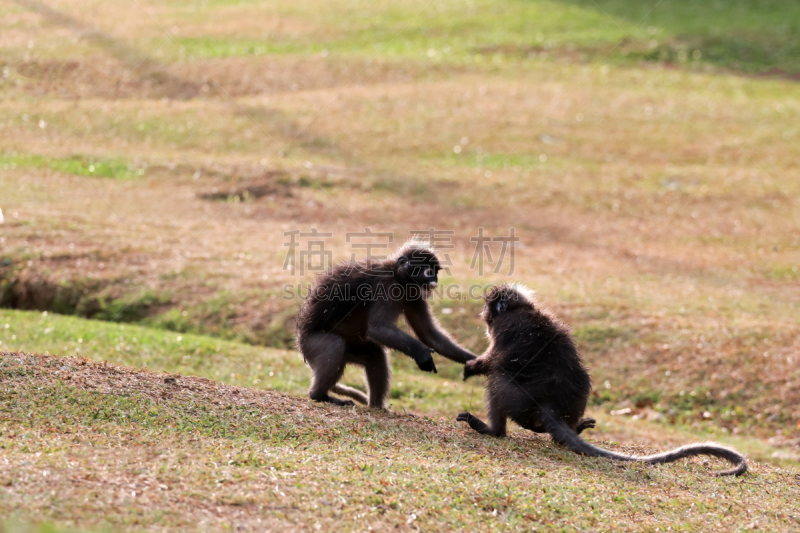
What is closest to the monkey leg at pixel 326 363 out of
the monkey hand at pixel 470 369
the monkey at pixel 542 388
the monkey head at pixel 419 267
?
the monkey head at pixel 419 267

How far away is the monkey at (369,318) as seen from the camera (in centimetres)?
841

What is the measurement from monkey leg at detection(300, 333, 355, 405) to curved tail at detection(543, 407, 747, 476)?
7.41 feet

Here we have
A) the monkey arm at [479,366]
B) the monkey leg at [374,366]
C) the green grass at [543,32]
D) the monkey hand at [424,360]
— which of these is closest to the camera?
the monkey hand at [424,360]

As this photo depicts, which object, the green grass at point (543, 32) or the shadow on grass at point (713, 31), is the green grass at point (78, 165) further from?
the shadow on grass at point (713, 31)

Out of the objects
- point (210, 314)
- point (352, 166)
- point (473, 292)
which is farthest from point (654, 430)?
point (352, 166)

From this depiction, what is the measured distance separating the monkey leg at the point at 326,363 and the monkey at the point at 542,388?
1.48 metres

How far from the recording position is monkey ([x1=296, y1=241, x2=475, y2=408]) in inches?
331

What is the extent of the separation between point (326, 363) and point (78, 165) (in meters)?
16.6

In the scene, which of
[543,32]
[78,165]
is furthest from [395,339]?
[543,32]

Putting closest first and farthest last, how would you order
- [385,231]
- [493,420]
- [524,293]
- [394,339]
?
1. [493,420]
2. [394,339]
3. [524,293]
4. [385,231]

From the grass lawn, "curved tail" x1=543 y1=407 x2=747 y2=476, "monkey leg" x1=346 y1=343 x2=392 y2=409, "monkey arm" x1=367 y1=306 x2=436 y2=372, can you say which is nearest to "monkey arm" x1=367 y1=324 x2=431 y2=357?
→ "monkey arm" x1=367 y1=306 x2=436 y2=372

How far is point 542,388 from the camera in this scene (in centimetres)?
782

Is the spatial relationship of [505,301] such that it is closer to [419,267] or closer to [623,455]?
[419,267]

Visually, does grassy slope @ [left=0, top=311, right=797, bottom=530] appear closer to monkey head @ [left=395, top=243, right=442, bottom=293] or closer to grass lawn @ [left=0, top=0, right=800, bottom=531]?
Answer: grass lawn @ [left=0, top=0, right=800, bottom=531]
